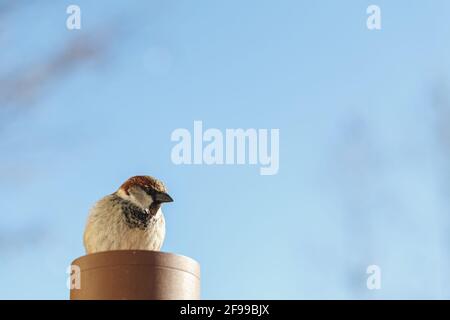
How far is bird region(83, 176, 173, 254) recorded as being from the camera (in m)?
7.09

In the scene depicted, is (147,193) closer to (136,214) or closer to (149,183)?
(149,183)

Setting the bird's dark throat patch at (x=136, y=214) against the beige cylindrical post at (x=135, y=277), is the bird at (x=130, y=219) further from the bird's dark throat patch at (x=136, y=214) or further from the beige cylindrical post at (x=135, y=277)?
the beige cylindrical post at (x=135, y=277)

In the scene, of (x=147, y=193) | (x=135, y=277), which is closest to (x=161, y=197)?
(x=147, y=193)

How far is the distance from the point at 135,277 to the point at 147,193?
7.29ft

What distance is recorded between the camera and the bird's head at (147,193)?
725 cm

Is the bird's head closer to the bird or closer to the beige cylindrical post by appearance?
the bird

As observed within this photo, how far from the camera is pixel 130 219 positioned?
723cm

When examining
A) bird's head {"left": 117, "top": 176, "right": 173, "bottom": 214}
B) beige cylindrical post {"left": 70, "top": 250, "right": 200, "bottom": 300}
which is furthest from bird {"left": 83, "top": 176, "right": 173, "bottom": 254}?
beige cylindrical post {"left": 70, "top": 250, "right": 200, "bottom": 300}

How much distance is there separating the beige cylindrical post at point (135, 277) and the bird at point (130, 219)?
1801mm

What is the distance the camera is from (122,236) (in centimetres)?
709

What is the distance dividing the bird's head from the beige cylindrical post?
1997 mm
